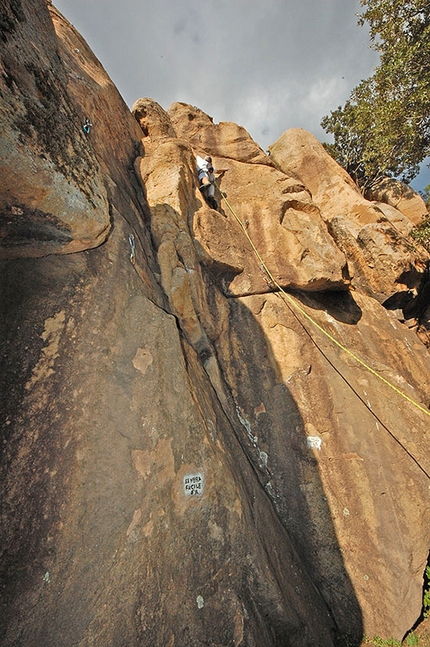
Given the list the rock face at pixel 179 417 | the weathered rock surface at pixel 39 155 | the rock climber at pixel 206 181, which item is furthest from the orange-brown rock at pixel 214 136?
the weathered rock surface at pixel 39 155

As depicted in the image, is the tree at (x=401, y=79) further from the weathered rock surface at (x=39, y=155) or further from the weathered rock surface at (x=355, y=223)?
the weathered rock surface at (x=39, y=155)

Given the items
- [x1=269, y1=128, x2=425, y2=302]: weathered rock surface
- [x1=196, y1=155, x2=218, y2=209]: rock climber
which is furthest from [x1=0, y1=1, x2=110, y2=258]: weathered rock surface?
[x1=269, y1=128, x2=425, y2=302]: weathered rock surface

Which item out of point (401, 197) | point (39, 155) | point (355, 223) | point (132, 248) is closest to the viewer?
point (39, 155)

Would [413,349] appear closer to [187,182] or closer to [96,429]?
[187,182]

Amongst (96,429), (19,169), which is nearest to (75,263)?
(19,169)

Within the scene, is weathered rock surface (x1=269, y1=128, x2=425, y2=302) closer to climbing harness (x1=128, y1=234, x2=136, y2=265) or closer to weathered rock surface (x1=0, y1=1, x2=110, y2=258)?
climbing harness (x1=128, y1=234, x2=136, y2=265)

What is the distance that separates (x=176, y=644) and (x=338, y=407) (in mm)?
4108

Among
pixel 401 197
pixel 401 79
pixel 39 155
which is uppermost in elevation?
pixel 401 79

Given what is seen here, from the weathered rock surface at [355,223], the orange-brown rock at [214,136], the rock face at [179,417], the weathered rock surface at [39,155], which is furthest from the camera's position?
the orange-brown rock at [214,136]

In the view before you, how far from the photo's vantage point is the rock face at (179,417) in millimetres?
2633

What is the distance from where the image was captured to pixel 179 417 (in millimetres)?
3455

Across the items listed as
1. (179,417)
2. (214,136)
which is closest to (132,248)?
(179,417)

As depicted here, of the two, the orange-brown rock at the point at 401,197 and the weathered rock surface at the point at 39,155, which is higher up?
the orange-brown rock at the point at 401,197

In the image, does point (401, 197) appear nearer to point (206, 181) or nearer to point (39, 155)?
point (206, 181)
